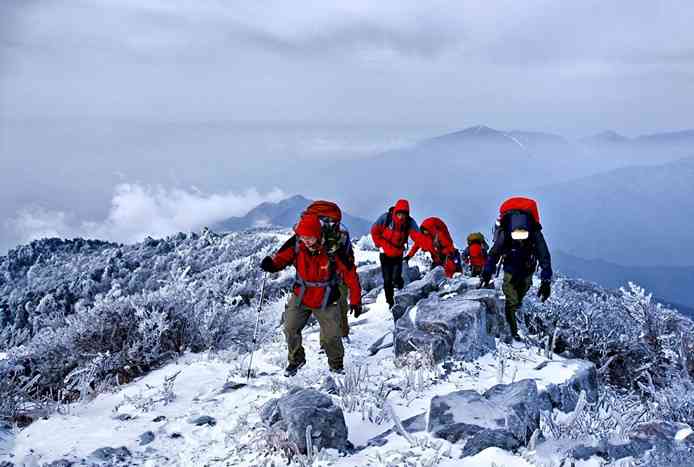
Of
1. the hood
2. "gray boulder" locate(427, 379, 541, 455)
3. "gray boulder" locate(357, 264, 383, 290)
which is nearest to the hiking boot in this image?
the hood

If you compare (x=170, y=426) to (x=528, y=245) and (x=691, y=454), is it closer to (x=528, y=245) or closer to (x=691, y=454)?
(x=691, y=454)

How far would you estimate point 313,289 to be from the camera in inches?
225

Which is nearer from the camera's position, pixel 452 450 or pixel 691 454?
pixel 691 454

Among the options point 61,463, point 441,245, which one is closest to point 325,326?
point 61,463

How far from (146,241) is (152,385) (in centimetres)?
4703

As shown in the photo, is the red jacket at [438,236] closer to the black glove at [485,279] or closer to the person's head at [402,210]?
the person's head at [402,210]

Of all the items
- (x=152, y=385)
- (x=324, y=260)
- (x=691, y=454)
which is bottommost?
(x=152, y=385)

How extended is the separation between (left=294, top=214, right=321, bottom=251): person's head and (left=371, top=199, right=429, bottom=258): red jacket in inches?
125

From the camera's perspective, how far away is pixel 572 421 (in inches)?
145

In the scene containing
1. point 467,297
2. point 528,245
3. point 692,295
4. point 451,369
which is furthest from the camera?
point 692,295

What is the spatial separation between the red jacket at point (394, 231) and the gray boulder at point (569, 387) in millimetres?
3375

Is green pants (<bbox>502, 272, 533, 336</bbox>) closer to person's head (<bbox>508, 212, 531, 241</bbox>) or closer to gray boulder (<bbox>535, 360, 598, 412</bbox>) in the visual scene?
person's head (<bbox>508, 212, 531, 241</bbox>)

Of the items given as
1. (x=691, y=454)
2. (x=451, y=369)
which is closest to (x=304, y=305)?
(x=451, y=369)

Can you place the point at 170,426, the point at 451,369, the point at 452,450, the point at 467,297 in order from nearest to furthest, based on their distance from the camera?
the point at 452,450, the point at 170,426, the point at 451,369, the point at 467,297
